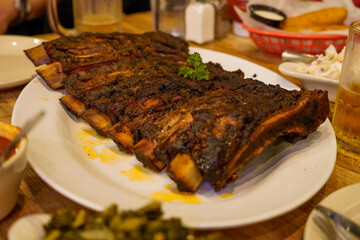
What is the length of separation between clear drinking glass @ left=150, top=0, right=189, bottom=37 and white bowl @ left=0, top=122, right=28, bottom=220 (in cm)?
294

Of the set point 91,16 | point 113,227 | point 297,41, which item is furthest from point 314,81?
point 91,16

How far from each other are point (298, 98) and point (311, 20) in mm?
2200

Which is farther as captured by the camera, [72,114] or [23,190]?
[72,114]

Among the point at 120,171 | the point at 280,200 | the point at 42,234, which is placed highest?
the point at 42,234

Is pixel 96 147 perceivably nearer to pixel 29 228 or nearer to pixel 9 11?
pixel 29 228

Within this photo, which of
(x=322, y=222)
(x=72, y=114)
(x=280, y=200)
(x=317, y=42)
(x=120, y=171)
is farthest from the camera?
(x=317, y=42)

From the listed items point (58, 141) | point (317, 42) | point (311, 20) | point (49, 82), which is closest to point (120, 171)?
point (58, 141)

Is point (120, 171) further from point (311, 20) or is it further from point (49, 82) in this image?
point (311, 20)

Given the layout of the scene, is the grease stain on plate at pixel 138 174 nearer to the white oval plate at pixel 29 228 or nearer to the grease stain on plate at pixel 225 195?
the grease stain on plate at pixel 225 195

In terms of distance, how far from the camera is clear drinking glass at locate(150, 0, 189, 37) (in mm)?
4418

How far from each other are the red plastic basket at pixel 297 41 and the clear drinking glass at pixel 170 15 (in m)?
0.85

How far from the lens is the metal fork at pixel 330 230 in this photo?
161 centimetres

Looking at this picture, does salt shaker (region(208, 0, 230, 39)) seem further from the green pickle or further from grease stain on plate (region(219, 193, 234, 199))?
the green pickle

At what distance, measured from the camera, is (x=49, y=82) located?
9.30ft
